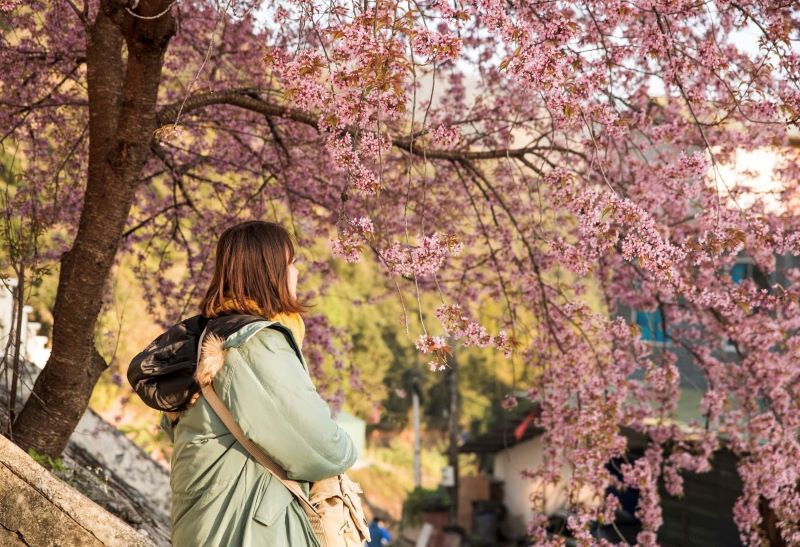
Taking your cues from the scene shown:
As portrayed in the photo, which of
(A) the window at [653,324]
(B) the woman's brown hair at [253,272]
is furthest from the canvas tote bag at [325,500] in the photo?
(A) the window at [653,324]

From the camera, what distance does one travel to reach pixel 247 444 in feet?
6.73

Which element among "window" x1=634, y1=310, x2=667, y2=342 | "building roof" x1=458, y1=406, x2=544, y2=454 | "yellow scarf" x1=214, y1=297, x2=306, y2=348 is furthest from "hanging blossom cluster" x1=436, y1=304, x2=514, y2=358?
"building roof" x1=458, y1=406, x2=544, y2=454

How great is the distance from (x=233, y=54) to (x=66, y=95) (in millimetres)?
1144

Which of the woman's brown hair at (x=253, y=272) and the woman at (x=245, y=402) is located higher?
the woman's brown hair at (x=253, y=272)

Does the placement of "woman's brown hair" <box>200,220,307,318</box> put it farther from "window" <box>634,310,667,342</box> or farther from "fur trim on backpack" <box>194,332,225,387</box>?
"window" <box>634,310,667,342</box>

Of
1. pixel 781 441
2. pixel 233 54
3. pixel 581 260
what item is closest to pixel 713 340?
pixel 781 441

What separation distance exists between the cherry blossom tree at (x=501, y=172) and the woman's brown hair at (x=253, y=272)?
0.33 m

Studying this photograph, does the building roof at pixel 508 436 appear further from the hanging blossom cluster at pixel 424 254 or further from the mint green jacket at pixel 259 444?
the mint green jacket at pixel 259 444

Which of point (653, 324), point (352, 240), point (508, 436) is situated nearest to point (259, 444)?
point (352, 240)

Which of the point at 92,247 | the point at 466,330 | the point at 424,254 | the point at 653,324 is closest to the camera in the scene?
the point at 424,254

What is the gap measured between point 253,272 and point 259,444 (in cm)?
39

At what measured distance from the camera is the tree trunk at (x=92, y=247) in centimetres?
383

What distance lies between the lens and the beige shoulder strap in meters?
2.05

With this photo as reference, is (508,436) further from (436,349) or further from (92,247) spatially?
(436,349)
